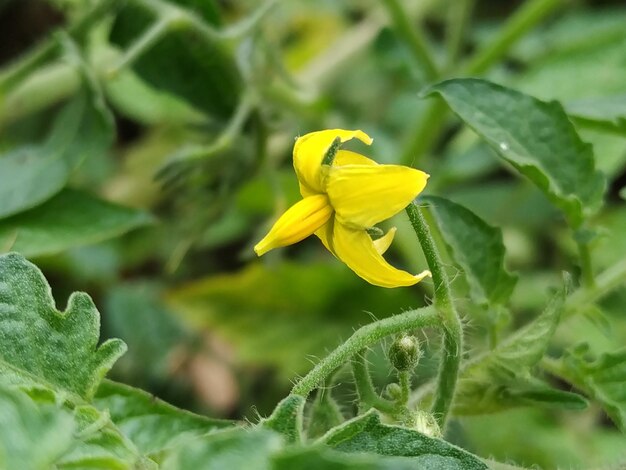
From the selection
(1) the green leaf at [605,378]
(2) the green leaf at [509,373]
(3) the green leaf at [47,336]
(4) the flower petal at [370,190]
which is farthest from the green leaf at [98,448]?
(1) the green leaf at [605,378]

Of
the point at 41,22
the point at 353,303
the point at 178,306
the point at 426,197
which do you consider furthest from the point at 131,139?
the point at 426,197

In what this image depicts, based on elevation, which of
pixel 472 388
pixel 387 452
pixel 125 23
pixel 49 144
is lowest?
pixel 472 388

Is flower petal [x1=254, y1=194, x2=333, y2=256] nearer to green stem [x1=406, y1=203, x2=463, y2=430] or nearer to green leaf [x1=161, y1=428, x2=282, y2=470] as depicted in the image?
green stem [x1=406, y1=203, x2=463, y2=430]

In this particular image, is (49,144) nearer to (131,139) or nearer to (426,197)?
(426,197)

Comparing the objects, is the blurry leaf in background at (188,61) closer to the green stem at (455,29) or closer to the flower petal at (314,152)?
the green stem at (455,29)

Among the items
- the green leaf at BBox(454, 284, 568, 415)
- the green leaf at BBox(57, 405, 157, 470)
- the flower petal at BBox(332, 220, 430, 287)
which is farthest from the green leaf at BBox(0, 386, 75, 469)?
the green leaf at BBox(454, 284, 568, 415)

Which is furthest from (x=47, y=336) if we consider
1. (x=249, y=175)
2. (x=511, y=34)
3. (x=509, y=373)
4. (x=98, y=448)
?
(x=511, y=34)

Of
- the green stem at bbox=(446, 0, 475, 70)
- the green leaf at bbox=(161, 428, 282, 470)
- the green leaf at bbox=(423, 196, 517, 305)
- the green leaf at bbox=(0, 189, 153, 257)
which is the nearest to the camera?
the green leaf at bbox=(161, 428, 282, 470)
